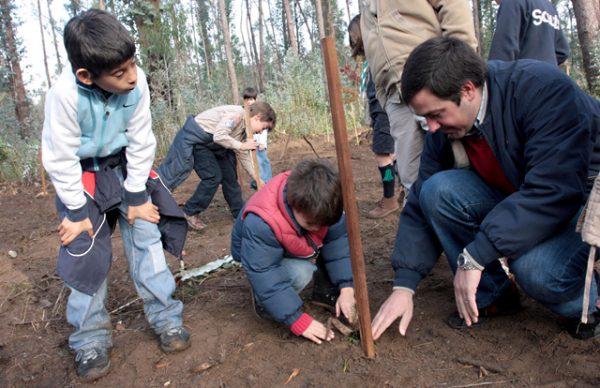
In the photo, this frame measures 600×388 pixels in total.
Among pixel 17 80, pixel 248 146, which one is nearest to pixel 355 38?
pixel 248 146

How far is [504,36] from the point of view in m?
2.84

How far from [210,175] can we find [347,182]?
3.29 metres

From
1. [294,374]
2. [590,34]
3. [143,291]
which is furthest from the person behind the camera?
[590,34]

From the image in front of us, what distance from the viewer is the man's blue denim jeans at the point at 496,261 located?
5.87 feet

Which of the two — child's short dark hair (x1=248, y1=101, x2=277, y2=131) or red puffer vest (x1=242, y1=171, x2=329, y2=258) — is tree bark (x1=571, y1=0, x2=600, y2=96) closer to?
child's short dark hair (x1=248, y1=101, x2=277, y2=131)

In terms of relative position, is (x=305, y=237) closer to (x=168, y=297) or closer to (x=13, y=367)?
(x=168, y=297)

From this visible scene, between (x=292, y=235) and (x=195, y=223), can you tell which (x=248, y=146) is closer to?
(x=195, y=223)

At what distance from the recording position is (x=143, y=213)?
227 centimetres

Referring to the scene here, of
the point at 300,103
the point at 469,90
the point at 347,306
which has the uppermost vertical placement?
the point at 300,103

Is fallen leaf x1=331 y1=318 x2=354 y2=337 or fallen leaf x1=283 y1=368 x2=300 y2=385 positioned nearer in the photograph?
fallen leaf x1=283 y1=368 x2=300 y2=385

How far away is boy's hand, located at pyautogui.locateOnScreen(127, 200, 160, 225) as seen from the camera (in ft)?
7.40

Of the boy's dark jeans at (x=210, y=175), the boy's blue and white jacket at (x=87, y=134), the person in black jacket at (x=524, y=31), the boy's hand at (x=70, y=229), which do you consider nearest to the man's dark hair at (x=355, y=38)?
the person in black jacket at (x=524, y=31)

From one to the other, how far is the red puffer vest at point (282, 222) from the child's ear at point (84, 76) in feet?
2.88

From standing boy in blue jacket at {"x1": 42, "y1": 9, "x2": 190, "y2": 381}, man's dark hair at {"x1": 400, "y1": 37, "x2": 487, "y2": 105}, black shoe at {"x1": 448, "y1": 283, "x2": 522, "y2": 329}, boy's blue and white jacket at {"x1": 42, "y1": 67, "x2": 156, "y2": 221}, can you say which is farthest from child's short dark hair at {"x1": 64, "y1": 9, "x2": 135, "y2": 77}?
black shoe at {"x1": 448, "y1": 283, "x2": 522, "y2": 329}
